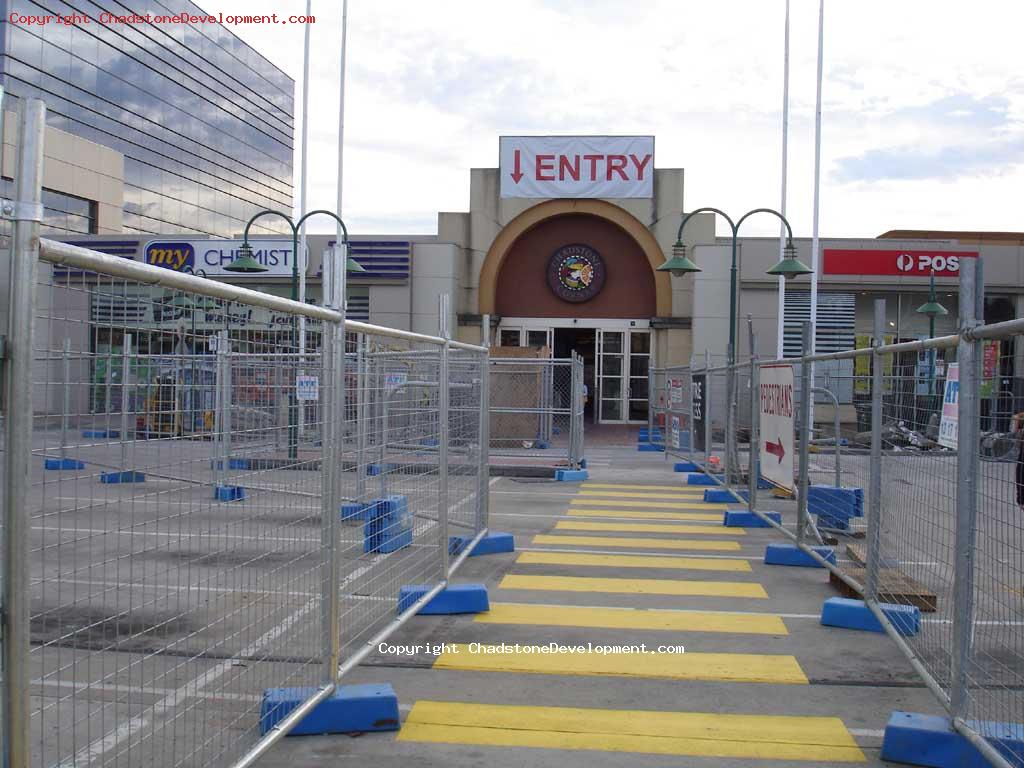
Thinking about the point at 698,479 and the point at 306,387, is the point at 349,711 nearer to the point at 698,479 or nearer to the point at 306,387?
the point at 306,387

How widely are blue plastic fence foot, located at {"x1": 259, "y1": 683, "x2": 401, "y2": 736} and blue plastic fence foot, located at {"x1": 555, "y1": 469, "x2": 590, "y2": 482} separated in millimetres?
12478

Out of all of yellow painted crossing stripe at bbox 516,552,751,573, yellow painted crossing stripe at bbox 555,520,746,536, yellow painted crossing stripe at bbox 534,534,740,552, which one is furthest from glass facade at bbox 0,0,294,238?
yellow painted crossing stripe at bbox 516,552,751,573

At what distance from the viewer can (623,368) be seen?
3303 cm

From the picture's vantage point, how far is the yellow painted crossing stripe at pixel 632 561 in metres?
10.0

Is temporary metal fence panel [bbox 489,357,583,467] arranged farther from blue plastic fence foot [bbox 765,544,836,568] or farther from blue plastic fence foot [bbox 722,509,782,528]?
blue plastic fence foot [bbox 765,544,836,568]

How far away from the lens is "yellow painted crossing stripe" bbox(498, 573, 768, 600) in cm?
881

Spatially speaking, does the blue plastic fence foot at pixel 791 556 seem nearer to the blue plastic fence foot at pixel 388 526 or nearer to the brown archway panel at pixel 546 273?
the blue plastic fence foot at pixel 388 526

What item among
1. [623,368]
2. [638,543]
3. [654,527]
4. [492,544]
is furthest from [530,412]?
[623,368]

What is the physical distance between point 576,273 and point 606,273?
989mm

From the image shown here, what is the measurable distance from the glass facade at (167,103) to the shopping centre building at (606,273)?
1325 centimetres

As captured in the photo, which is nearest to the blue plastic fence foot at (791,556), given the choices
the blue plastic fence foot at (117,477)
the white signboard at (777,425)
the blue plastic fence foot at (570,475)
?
the white signboard at (777,425)

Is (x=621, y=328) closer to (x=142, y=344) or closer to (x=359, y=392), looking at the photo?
(x=359, y=392)

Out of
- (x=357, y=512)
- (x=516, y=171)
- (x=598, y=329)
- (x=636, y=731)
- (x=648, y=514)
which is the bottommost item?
(x=636, y=731)

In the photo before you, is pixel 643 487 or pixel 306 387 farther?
pixel 643 487
